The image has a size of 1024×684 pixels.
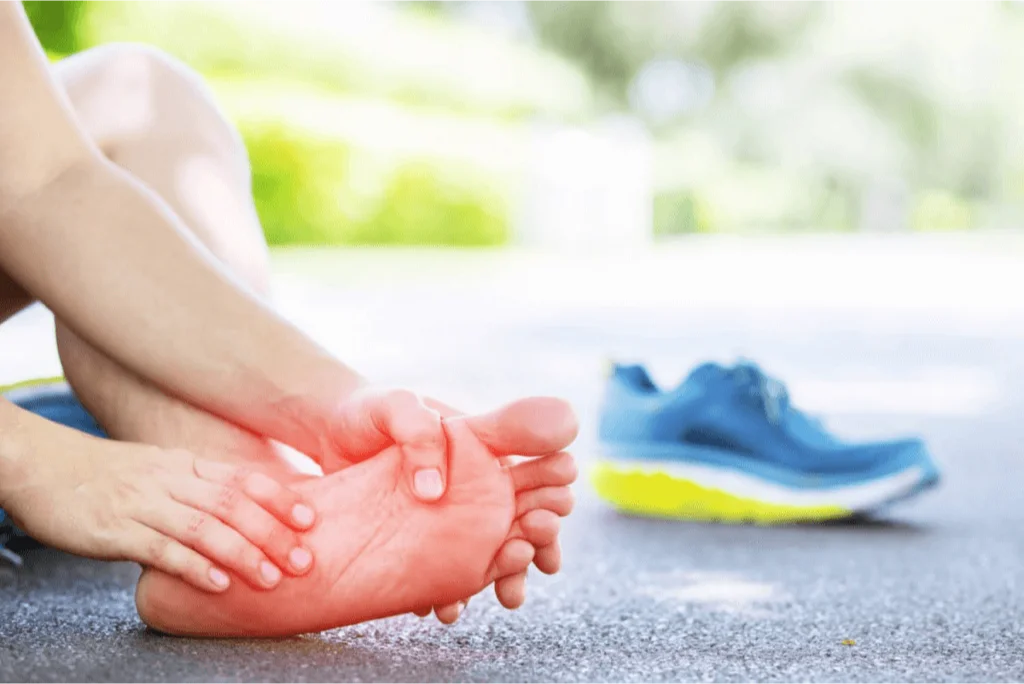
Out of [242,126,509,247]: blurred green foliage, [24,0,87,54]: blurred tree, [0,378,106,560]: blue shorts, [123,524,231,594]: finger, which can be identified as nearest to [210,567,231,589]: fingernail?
[123,524,231,594]: finger

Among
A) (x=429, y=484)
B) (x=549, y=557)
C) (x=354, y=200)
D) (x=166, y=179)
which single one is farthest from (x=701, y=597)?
(x=354, y=200)

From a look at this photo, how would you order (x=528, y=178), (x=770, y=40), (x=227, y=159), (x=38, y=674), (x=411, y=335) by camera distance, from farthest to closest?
(x=770, y=40)
(x=528, y=178)
(x=411, y=335)
(x=227, y=159)
(x=38, y=674)

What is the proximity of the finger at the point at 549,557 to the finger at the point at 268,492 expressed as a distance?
0.16 metres

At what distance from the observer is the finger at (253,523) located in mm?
828

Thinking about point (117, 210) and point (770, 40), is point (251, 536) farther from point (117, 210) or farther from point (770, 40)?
point (770, 40)

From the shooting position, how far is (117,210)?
3.10 feet

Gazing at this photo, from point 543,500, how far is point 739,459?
0.74 meters

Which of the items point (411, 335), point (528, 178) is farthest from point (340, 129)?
point (411, 335)

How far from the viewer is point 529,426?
0.82m

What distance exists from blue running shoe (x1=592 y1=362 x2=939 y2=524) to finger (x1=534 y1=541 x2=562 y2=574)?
0.69m

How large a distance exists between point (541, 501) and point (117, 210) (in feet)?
1.25

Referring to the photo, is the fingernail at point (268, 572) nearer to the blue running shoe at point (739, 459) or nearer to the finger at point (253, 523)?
the finger at point (253, 523)

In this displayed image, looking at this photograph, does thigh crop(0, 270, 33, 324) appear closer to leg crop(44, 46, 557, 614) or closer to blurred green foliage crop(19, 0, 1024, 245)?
leg crop(44, 46, 557, 614)

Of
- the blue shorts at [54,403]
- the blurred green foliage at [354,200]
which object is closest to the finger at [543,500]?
the blue shorts at [54,403]
